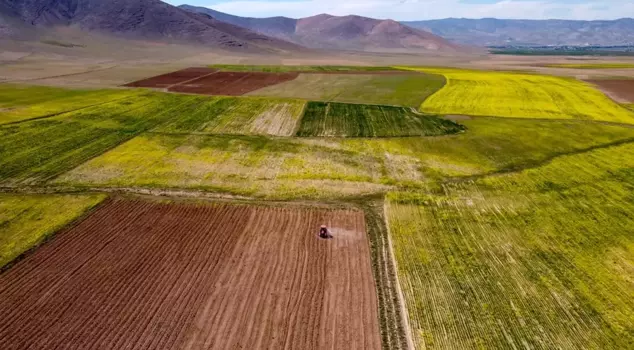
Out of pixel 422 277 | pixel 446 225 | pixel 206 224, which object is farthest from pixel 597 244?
pixel 206 224

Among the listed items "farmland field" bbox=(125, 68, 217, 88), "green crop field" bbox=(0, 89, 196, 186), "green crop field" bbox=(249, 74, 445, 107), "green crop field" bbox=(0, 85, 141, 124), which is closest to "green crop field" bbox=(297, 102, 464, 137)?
"green crop field" bbox=(249, 74, 445, 107)

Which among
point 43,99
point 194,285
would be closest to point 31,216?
point 194,285

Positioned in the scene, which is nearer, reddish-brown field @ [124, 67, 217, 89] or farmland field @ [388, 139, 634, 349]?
farmland field @ [388, 139, 634, 349]

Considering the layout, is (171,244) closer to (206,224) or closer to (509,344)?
(206,224)

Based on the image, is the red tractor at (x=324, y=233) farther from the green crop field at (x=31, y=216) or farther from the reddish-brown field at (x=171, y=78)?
the reddish-brown field at (x=171, y=78)

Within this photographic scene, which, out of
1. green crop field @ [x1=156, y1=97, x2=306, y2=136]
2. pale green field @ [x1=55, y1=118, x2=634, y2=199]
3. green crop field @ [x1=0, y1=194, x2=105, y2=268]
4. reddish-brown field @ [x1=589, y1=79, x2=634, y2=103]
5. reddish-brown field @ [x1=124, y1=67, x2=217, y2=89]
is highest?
reddish-brown field @ [x1=589, y1=79, x2=634, y2=103]

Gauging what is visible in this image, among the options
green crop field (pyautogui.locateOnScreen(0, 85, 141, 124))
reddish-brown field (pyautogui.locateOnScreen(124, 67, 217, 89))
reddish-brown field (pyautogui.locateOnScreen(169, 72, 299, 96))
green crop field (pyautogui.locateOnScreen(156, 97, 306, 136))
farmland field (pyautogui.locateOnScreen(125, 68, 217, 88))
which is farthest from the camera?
farmland field (pyautogui.locateOnScreen(125, 68, 217, 88))

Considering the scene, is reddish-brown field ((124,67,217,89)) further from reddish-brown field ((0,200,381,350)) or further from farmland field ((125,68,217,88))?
reddish-brown field ((0,200,381,350))
